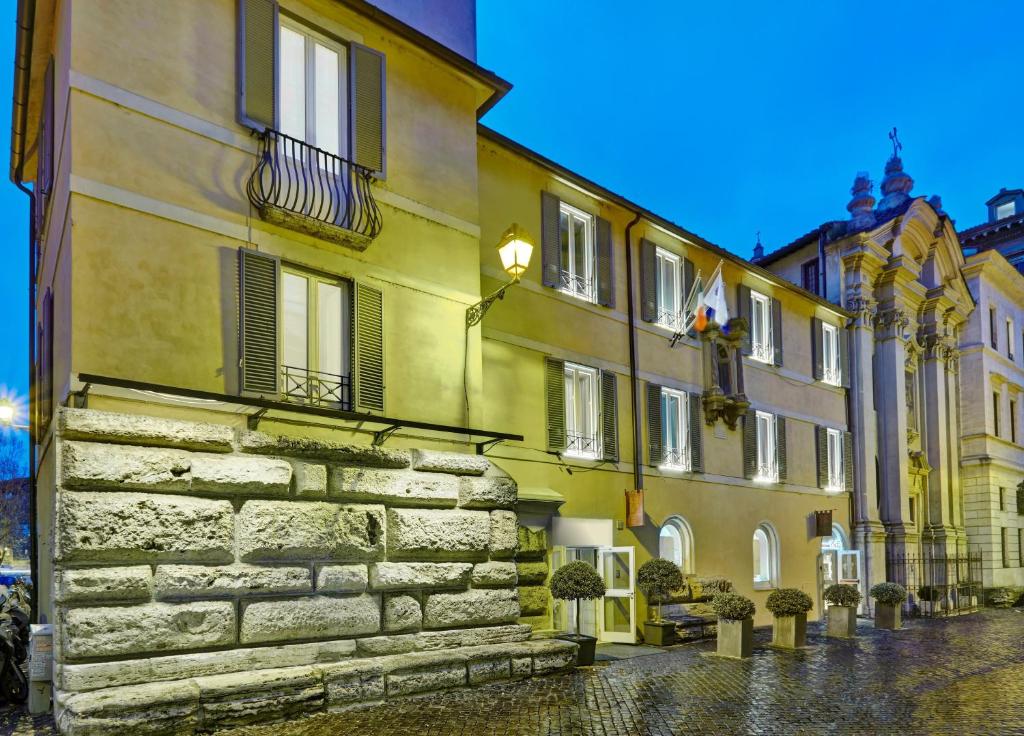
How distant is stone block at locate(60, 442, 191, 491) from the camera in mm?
8242

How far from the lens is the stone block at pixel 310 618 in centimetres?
930

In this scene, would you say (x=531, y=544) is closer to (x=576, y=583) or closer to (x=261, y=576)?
(x=576, y=583)

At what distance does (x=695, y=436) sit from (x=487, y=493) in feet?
30.4

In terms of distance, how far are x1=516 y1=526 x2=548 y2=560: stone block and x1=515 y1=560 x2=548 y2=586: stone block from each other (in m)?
0.10

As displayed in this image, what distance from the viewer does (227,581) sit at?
9117 mm

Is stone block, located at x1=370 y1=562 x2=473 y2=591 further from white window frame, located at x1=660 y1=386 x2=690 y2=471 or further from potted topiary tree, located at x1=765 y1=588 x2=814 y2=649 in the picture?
white window frame, located at x1=660 y1=386 x2=690 y2=471

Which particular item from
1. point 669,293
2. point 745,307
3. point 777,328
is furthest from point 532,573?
point 777,328

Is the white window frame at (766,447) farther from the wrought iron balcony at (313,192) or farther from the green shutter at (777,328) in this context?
the wrought iron balcony at (313,192)

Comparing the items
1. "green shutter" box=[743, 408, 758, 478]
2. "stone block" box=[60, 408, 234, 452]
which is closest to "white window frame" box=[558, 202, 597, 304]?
"green shutter" box=[743, 408, 758, 478]

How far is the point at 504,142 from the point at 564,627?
28.7 feet

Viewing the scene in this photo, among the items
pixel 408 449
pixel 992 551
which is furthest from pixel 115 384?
pixel 992 551

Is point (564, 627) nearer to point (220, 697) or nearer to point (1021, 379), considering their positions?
point (220, 697)

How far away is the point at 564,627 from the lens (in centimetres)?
1628

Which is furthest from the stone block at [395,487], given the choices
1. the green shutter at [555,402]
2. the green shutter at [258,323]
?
the green shutter at [555,402]
